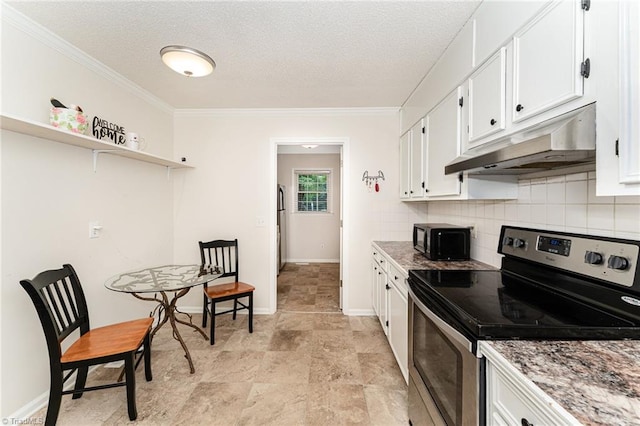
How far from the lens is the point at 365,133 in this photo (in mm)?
3248

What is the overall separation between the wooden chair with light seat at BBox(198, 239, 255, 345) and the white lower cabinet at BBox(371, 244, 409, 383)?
1.34m

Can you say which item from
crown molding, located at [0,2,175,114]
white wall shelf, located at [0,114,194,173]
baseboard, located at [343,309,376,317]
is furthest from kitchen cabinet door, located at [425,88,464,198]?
crown molding, located at [0,2,175,114]

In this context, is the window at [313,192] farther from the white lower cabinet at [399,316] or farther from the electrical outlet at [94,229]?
the electrical outlet at [94,229]

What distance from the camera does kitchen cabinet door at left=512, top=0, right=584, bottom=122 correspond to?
0.92 metres

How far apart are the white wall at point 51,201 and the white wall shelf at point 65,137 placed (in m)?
0.06

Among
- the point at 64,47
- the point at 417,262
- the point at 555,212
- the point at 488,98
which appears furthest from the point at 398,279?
the point at 64,47

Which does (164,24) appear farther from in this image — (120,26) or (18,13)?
(18,13)

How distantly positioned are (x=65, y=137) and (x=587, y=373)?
2.78 m

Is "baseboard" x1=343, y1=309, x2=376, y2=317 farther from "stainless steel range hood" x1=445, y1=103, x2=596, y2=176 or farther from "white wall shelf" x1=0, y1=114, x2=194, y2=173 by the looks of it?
"white wall shelf" x1=0, y1=114, x2=194, y2=173

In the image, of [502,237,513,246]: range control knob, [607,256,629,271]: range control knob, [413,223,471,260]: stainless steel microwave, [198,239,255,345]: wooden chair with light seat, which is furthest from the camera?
[198,239,255,345]: wooden chair with light seat

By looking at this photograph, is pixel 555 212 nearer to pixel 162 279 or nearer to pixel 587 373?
pixel 587 373

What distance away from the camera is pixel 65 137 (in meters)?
1.78

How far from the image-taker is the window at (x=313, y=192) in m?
6.33

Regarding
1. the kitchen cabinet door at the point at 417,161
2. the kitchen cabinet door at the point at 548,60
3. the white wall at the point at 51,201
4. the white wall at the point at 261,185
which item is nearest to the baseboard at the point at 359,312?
the white wall at the point at 261,185
